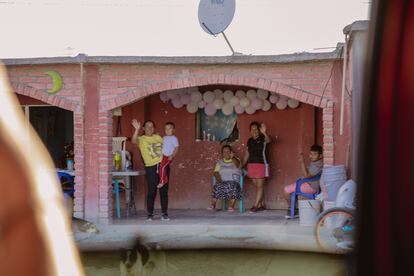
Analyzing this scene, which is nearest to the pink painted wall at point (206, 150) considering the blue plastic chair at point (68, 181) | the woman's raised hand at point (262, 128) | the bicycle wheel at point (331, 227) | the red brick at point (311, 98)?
the woman's raised hand at point (262, 128)

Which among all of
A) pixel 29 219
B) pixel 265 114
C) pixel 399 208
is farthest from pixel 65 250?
pixel 265 114

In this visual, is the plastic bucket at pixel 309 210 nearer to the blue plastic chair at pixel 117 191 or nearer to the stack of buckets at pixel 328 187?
the stack of buckets at pixel 328 187

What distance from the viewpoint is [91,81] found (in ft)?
35.3

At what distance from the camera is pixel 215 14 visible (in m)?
10.3

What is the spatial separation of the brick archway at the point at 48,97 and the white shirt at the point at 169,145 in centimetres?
151

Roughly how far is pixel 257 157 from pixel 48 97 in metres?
3.76

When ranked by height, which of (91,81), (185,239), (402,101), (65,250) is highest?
(91,81)

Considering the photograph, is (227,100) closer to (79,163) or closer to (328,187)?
(79,163)

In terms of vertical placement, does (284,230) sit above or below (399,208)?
below

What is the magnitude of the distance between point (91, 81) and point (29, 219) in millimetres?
10069

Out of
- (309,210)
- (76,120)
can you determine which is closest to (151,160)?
(76,120)

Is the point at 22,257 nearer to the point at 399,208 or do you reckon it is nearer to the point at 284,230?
the point at 399,208

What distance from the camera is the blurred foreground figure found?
2.75ft

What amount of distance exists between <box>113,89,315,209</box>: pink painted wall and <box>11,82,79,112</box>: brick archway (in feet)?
7.11
